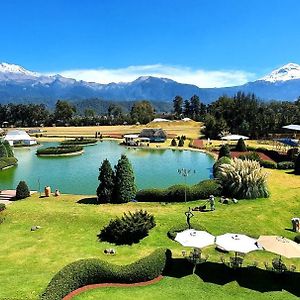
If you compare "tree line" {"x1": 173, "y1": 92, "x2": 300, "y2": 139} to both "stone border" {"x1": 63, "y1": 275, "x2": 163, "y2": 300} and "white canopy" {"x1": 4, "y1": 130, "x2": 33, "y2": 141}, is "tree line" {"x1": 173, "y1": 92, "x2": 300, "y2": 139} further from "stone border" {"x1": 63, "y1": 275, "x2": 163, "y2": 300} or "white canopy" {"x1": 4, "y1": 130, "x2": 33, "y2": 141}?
"stone border" {"x1": 63, "y1": 275, "x2": 163, "y2": 300}

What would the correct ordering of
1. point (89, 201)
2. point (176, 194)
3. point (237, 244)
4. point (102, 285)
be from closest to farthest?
point (102, 285), point (237, 244), point (176, 194), point (89, 201)

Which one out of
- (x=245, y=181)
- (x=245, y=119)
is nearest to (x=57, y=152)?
(x=245, y=181)

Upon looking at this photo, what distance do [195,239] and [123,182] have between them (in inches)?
453

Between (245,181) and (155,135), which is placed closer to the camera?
(245,181)

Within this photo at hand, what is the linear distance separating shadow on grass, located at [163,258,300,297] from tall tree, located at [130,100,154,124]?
112 m

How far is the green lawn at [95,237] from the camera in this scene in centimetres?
1589

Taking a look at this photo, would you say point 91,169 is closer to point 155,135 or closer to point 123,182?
point 123,182

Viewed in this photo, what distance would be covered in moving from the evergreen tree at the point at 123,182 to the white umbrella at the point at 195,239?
10.6m

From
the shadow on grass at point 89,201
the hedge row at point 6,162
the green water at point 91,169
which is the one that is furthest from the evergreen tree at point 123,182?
the hedge row at point 6,162

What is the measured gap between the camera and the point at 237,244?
1731cm

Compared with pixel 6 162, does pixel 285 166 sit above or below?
above

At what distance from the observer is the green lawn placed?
626 inches

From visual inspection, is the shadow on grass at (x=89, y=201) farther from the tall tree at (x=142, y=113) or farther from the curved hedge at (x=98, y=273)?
the tall tree at (x=142, y=113)

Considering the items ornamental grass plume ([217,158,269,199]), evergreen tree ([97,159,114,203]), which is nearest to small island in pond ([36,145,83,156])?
evergreen tree ([97,159,114,203])
